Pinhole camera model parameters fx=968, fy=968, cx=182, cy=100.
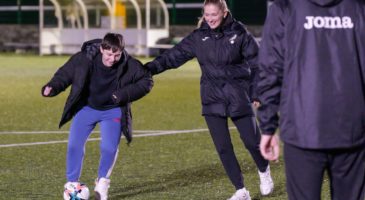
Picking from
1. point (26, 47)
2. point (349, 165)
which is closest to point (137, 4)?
point (26, 47)

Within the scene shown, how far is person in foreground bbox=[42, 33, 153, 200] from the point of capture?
844 centimetres

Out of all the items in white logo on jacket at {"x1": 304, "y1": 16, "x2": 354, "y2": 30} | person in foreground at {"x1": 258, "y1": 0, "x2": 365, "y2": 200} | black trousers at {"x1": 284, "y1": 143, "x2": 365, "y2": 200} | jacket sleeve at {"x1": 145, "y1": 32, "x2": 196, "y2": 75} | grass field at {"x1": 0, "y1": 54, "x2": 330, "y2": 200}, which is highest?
white logo on jacket at {"x1": 304, "y1": 16, "x2": 354, "y2": 30}

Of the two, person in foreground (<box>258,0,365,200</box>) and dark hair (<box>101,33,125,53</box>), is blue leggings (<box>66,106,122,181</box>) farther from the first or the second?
person in foreground (<box>258,0,365,200</box>)

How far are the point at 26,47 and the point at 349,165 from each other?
120ft

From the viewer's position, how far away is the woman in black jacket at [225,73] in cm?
863

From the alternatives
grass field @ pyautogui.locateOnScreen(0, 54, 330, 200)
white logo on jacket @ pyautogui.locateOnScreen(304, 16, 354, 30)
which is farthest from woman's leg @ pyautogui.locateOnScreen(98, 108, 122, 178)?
white logo on jacket @ pyautogui.locateOnScreen(304, 16, 354, 30)

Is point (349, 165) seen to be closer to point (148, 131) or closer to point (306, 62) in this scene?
point (306, 62)

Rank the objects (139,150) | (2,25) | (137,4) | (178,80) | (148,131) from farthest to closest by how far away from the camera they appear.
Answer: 1. (2,25)
2. (137,4)
3. (178,80)
4. (148,131)
5. (139,150)

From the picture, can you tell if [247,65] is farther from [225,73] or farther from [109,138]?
[109,138]

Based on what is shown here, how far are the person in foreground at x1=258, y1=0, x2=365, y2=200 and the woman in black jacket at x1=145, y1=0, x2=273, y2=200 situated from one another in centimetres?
Result: 362

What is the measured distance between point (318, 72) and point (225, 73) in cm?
395

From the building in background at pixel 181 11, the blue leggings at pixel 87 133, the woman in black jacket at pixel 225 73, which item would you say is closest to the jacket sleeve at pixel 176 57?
the woman in black jacket at pixel 225 73

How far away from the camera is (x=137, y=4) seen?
3556 centimetres

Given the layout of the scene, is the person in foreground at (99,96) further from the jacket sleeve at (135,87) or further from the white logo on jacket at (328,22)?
the white logo on jacket at (328,22)
